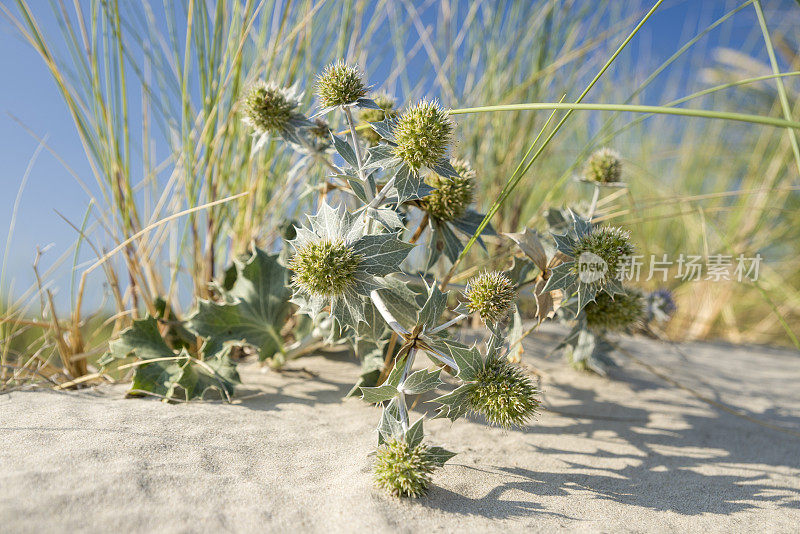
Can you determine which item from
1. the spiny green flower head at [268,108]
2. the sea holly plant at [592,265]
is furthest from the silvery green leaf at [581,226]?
the spiny green flower head at [268,108]

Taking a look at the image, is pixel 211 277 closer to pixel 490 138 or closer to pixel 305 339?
pixel 305 339

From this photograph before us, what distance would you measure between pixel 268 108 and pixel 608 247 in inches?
31.0

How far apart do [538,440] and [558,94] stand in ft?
5.82

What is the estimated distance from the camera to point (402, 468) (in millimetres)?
868

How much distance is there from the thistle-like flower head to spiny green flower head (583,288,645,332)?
42cm

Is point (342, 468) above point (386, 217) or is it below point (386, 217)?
below

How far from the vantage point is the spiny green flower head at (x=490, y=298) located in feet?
3.13

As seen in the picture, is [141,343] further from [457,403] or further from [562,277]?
[562,277]

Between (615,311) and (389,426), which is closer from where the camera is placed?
(389,426)

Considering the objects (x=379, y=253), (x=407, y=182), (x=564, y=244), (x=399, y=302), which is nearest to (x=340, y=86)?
(x=407, y=182)

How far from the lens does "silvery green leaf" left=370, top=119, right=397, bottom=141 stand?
0.98 m

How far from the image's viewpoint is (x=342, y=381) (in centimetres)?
147

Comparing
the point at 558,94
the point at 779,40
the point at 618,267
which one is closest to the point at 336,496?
the point at 618,267

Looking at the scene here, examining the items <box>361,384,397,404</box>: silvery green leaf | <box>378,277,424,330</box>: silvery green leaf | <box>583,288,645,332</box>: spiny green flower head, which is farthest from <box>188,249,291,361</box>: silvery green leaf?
<box>583,288,645,332</box>: spiny green flower head
